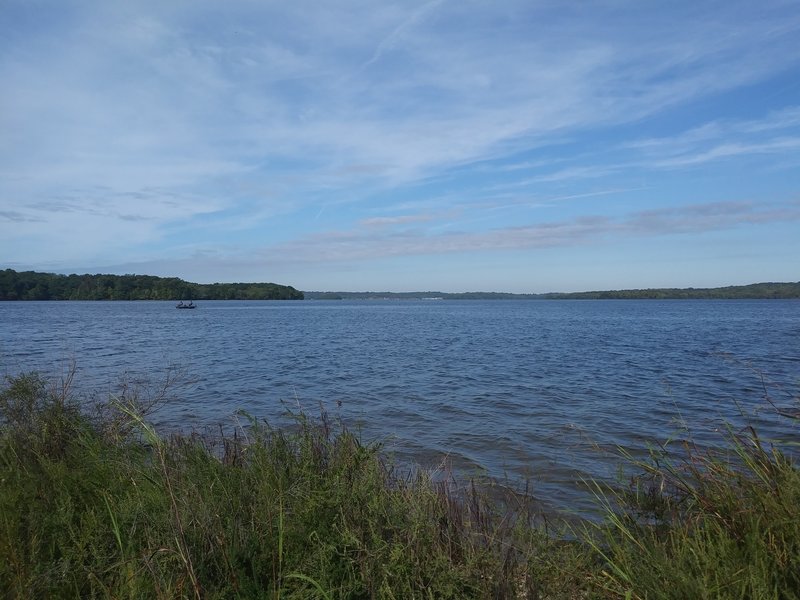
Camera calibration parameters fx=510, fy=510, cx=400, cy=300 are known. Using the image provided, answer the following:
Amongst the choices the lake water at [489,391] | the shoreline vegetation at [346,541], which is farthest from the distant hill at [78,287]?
the shoreline vegetation at [346,541]

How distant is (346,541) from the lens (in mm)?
4086

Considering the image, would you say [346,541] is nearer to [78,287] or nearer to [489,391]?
[489,391]

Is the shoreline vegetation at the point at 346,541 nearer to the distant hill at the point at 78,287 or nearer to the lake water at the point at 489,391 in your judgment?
the lake water at the point at 489,391

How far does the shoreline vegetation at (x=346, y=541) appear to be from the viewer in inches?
150

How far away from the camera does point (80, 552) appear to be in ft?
13.8

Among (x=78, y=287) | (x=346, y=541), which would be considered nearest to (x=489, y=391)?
(x=346, y=541)

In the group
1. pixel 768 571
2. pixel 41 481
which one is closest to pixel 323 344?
pixel 41 481

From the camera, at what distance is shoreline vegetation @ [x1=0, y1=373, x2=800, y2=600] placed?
12.5ft

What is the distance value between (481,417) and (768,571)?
10565 millimetres

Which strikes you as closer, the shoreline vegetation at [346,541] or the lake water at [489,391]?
the shoreline vegetation at [346,541]

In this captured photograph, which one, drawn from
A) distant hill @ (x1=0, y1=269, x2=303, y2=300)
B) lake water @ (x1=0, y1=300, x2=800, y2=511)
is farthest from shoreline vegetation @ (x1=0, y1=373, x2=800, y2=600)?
distant hill @ (x1=0, y1=269, x2=303, y2=300)

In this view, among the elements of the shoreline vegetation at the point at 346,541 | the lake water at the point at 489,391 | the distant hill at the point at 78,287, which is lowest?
the lake water at the point at 489,391

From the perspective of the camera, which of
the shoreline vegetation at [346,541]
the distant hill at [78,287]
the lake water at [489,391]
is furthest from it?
the distant hill at [78,287]

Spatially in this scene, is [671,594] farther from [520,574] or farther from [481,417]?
[481,417]
